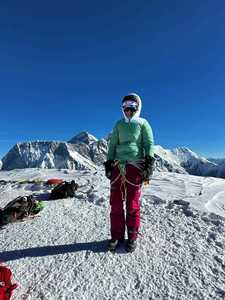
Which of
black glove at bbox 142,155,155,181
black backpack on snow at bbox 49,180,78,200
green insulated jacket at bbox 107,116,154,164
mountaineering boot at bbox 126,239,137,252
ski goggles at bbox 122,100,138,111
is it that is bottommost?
mountaineering boot at bbox 126,239,137,252

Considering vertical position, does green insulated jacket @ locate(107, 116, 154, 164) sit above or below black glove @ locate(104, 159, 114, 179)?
above

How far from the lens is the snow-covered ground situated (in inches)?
129

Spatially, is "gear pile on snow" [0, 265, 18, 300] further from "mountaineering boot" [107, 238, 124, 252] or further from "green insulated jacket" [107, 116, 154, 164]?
"green insulated jacket" [107, 116, 154, 164]

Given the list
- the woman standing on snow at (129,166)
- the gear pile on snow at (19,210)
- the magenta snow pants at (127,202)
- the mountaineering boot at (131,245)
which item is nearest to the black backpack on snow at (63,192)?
the gear pile on snow at (19,210)

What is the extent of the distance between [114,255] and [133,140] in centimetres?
178

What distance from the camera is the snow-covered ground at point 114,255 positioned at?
328cm

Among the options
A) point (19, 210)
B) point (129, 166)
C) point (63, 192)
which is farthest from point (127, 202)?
point (63, 192)

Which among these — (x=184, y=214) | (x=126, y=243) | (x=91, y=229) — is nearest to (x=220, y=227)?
(x=184, y=214)

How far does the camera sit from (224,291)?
3.24m

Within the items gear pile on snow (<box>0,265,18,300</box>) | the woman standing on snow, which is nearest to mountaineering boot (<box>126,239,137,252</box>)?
the woman standing on snow

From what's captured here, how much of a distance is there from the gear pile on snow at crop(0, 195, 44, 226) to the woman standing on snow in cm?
224

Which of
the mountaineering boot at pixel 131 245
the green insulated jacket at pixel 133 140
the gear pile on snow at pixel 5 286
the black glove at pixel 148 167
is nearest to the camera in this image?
the gear pile on snow at pixel 5 286

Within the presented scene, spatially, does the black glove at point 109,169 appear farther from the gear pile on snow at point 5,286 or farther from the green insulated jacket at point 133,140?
the gear pile on snow at point 5,286

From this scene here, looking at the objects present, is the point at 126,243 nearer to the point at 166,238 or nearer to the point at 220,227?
the point at 166,238
